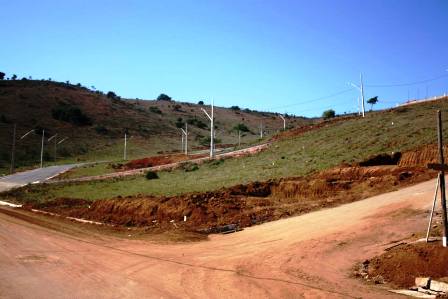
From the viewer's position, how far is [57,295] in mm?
10805

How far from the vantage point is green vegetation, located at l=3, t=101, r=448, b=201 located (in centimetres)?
3466

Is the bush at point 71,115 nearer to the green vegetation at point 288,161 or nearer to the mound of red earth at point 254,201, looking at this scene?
the green vegetation at point 288,161

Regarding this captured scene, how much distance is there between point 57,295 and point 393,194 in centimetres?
1653

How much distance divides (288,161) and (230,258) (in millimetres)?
26993

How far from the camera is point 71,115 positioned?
10656 cm

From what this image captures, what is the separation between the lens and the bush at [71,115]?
347 feet

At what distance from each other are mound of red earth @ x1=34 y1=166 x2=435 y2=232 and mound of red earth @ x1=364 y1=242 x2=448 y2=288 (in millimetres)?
9019

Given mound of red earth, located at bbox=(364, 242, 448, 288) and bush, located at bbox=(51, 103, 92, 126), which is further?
bush, located at bbox=(51, 103, 92, 126)

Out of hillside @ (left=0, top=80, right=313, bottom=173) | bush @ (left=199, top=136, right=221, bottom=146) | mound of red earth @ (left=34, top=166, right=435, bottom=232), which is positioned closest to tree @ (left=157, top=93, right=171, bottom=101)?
hillside @ (left=0, top=80, right=313, bottom=173)

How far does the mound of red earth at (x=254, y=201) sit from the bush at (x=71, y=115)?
8013 centimetres

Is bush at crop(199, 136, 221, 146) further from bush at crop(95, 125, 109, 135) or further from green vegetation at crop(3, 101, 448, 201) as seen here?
green vegetation at crop(3, 101, 448, 201)

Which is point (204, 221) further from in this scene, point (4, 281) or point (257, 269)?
point (4, 281)

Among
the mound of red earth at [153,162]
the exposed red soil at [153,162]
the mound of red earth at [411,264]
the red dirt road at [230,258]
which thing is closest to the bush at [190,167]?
the exposed red soil at [153,162]

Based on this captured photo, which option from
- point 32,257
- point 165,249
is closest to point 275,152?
point 165,249
